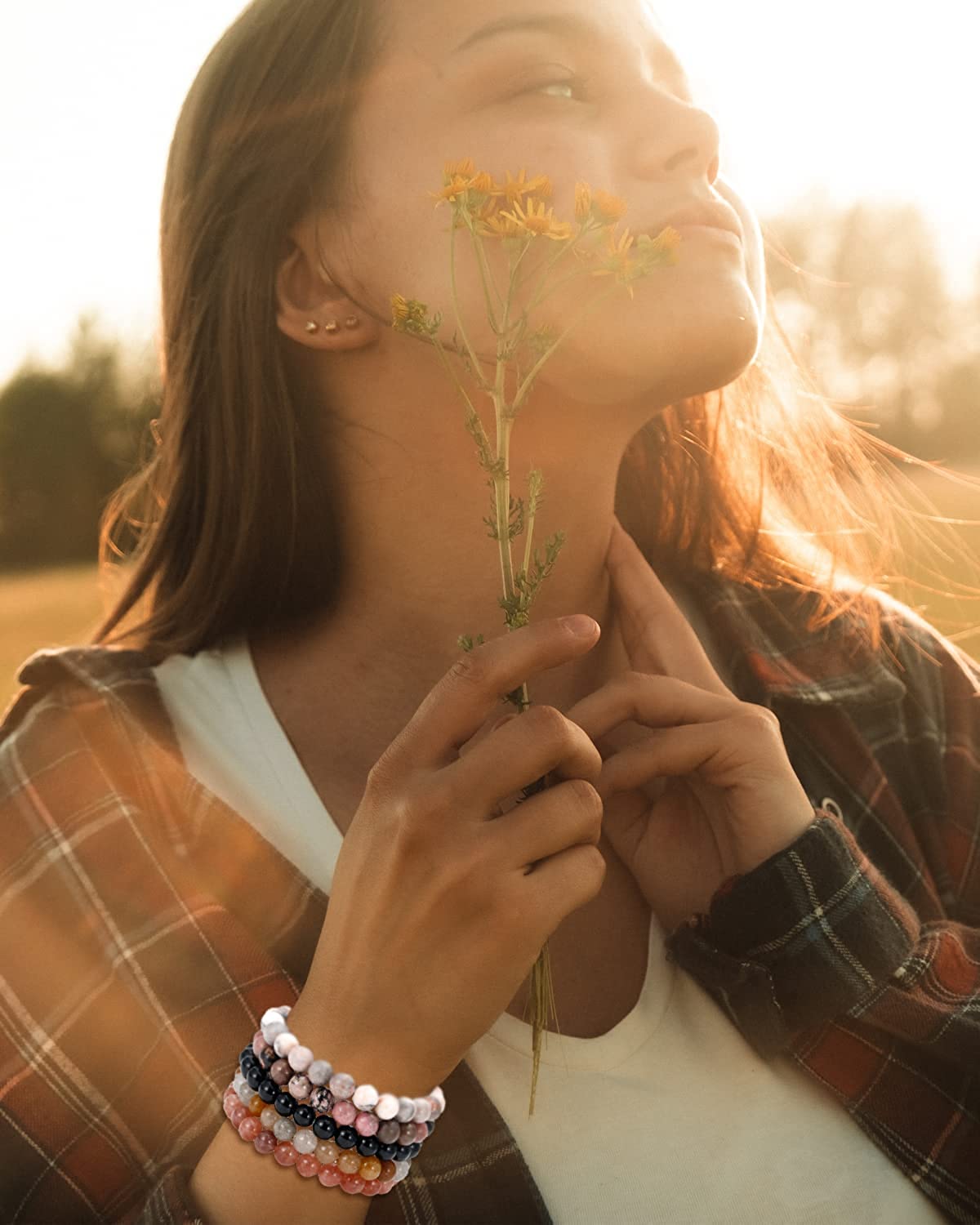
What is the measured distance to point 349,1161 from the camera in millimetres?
1469

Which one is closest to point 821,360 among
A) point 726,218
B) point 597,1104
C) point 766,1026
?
point 726,218

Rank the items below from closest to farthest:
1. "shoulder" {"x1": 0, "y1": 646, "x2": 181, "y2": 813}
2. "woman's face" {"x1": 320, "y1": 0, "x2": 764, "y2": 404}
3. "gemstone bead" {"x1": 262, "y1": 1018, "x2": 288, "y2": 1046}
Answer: "gemstone bead" {"x1": 262, "y1": 1018, "x2": 288, "y2": 1046}, "woman's face" {"x1": 320, "y1": 0, "x2": 764, "y2": 404}, "shoulder" {"x1": 0, "y1": 646, "x2": 181, "y2": 813}

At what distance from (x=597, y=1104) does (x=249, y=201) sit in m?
1.64

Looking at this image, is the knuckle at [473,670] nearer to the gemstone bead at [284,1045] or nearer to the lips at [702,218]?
the gemstone bead at [284,1045]

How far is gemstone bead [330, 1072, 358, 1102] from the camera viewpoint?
56.7 inches

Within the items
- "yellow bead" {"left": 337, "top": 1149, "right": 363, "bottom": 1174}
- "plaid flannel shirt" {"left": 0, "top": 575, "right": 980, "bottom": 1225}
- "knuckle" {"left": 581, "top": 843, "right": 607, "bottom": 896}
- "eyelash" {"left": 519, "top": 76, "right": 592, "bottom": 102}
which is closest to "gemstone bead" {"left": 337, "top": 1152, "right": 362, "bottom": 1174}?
"yellow bead" {"left": 337, "top": 1149, "right": 363, "bottom": 1174}

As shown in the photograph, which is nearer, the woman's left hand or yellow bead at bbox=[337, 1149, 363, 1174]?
yellow bead at bbox=[337, 1149, 363, 1174]

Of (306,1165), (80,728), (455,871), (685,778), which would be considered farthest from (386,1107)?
(80,728)

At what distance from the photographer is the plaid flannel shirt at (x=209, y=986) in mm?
1726

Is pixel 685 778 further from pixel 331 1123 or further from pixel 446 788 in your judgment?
pixel 331 1123

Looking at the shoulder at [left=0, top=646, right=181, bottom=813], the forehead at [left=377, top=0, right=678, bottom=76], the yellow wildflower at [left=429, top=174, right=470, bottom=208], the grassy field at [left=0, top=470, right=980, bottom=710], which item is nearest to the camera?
the yellow wildflower at [left=429, top=174, right=470, bottom=208]

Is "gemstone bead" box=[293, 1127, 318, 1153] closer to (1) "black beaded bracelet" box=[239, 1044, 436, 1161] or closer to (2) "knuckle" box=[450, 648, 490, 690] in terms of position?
(1) "black beaded bracelet" box=[239, 1044, 436, 1161]

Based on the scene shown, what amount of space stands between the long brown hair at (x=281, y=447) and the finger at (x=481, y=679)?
3.22 feet

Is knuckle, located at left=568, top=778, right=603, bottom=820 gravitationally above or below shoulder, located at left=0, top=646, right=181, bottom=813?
below
